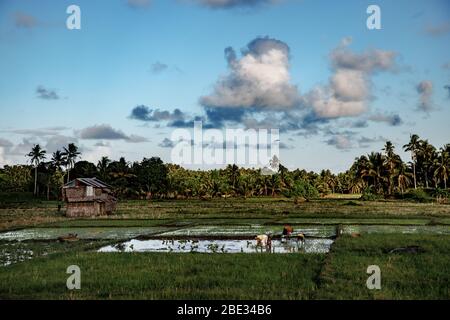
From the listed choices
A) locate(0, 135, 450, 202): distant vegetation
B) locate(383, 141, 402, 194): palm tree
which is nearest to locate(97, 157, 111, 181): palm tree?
locate(0, 135, 450, 202): distant vegetation

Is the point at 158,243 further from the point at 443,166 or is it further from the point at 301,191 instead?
the point at 443,166

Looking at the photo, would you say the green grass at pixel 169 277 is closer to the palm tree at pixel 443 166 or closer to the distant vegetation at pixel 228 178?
the distant vegetation at pixel 228 178

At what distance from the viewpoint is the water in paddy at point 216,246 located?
1424 centimetres

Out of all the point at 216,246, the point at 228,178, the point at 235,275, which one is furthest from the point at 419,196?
the point at 235,275

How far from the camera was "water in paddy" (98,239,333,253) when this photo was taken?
14.2 metres

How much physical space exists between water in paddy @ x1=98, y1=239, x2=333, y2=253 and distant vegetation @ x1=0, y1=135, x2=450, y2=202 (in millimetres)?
32855

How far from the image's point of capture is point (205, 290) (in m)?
8.46

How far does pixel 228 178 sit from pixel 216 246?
5438 centimetres

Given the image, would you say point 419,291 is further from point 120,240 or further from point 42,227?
point 42,227

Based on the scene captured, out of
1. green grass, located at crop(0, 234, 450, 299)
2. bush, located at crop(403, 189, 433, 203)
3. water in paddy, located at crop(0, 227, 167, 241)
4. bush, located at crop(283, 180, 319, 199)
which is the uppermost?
bush, located at crop(283, 180, 319, 199)

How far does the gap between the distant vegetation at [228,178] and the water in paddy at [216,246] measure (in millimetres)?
32855

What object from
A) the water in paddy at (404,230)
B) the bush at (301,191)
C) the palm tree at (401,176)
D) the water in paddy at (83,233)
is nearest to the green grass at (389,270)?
the water in paddy at (404,230)

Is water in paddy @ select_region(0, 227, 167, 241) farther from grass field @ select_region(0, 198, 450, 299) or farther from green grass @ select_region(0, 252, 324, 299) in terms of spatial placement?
green grass @ select_region(0, 252, 324, 299)
